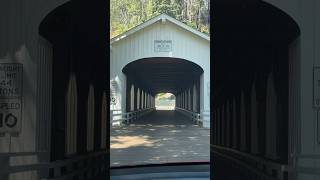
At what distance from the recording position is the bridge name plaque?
28375 mm

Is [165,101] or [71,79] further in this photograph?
[165,101]

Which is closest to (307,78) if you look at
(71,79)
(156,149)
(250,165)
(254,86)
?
(254,86)

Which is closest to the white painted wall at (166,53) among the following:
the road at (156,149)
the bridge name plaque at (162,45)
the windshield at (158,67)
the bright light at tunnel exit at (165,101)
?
the windshield at (158,67)

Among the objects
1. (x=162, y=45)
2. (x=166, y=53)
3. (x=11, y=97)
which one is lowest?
(x=11, y=97)

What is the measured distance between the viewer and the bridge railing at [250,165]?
5.75m

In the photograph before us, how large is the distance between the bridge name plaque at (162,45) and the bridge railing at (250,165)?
1762 cm

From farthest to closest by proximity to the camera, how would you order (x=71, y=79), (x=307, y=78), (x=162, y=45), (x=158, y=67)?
(x=158, y=67), (x=162, y=45), (x=71, y=79), (x=307, y=78)

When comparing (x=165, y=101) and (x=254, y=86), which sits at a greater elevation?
(x=254, y=86)

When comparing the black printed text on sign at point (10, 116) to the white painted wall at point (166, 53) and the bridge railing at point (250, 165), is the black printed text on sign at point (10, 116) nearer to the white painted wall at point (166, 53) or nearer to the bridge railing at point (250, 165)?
the bridge railing at point (250, 165)

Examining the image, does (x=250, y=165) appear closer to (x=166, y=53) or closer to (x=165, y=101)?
(x=166, y=53)

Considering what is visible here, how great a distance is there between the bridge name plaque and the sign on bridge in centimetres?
2288

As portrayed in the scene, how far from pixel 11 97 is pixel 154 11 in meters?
94.7

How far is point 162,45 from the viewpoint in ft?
93.7

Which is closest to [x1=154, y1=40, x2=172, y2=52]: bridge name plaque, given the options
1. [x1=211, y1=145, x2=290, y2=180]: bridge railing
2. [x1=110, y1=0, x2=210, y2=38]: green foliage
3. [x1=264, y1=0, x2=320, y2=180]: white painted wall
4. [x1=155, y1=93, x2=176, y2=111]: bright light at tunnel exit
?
[x1=211, y1=145, x2=290, y2=180]: bridge railing
